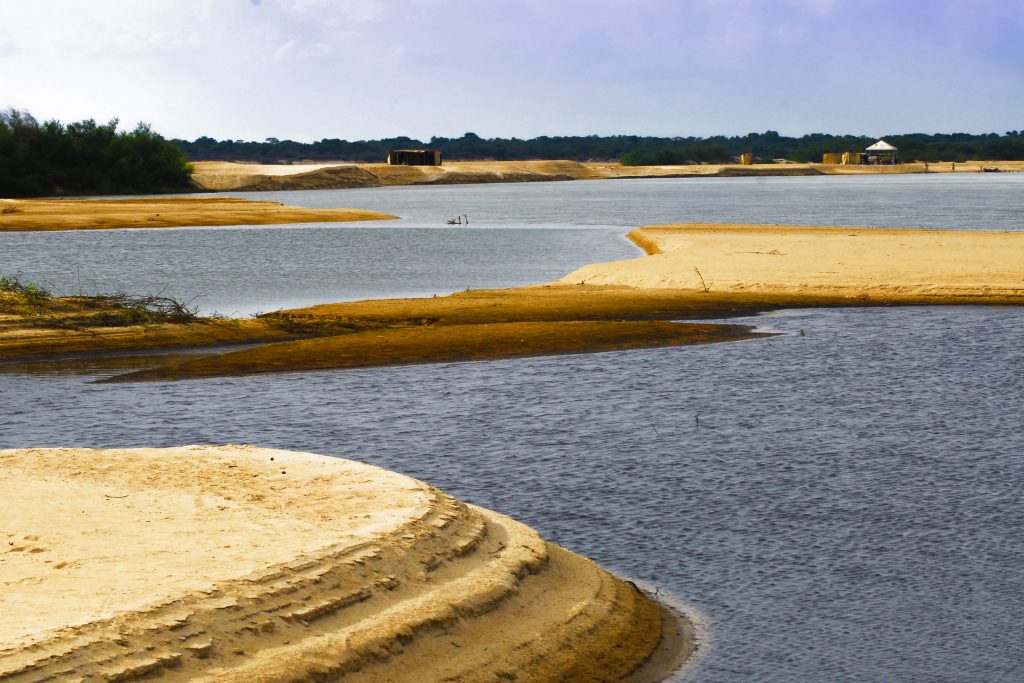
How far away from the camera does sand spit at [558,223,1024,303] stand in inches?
1335

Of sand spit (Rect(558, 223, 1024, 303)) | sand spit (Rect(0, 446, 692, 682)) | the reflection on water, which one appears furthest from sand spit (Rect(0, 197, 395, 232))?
sand spit (Rect(0, 446, 692, 682))

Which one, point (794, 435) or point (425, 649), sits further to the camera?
point (794, 435)

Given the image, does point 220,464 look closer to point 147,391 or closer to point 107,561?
point 107,561

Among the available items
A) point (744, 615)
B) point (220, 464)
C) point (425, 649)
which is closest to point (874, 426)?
point (744, 615)

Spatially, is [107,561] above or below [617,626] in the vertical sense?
above

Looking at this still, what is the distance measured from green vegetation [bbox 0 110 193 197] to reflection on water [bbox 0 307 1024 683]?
312 feet

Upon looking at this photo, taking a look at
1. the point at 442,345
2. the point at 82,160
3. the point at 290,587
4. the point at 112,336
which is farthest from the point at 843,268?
the point at 82,160

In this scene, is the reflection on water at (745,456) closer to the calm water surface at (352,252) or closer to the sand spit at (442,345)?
the sand spit at (442,345)

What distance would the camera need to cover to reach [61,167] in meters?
119

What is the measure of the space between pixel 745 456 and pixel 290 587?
27.6 ft

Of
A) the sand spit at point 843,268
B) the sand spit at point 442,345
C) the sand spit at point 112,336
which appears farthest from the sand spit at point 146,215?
the sand spit at point 442,345

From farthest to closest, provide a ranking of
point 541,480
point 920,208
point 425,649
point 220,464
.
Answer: point 920,208, point 541,480, point 220,464, point 425,649

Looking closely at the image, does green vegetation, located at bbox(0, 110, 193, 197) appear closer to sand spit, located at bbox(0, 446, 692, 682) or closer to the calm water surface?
the calm water surface

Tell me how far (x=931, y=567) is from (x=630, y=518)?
296 centimetres
